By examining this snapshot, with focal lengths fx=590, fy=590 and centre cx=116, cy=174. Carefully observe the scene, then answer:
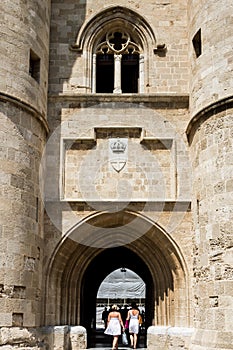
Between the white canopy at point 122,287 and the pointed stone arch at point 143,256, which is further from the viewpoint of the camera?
the white canopy at point 122,287

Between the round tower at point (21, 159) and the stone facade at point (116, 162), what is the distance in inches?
1.1

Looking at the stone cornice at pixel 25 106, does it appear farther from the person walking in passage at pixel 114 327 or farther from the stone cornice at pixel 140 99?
the person walking in passage at pixel 114 327

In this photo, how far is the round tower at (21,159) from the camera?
10.5m

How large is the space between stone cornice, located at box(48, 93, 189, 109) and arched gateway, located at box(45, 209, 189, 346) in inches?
96.2

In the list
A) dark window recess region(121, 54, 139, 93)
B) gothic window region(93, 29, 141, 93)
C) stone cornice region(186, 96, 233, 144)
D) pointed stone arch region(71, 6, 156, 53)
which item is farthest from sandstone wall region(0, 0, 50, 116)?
stone cornice region(186, 96, 233, 144)

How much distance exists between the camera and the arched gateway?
11945 millimetres

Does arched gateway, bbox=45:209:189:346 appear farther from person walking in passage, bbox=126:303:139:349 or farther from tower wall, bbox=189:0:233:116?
tower wall, bbox=189:0:233:116

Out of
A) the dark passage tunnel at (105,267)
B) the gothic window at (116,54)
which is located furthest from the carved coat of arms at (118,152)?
the dark passage tunnel at (105,267)

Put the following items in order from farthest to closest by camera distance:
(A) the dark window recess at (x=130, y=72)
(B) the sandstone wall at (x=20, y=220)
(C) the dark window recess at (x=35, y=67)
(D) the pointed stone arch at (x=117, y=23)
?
(A) the dark window recess at (x=130, y=72) < (D) the pointed stone arch at (x=117, y=23) < (C) the dark window recess at (x=35, y=67) < (B) the sandstone wall at (x=20, y=220)

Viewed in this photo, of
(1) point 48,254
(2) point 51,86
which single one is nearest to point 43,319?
(1) point 48,254

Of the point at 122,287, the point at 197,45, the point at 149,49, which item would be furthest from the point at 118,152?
the point at 122,287

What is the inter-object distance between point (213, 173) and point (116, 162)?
2335 mm

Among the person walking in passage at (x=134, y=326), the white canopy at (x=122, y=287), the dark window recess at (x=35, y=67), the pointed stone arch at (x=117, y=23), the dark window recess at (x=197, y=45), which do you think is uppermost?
the pointed stone arch at (x=117, y=23)

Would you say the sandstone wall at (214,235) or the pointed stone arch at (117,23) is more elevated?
the pointed stone arch at (117,23)
